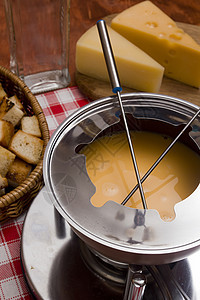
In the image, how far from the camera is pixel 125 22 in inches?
56.4

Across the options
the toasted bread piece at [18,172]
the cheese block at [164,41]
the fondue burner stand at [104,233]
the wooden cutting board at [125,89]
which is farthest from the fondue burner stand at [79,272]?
the cheese block at [164,41]

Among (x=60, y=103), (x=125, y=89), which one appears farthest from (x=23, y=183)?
(x=125, y=89)

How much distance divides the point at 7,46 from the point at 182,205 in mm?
989

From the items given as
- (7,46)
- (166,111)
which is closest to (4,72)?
(7,46)

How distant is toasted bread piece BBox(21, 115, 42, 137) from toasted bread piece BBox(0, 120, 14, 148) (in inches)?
1.4

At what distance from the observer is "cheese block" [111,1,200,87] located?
1391 mm

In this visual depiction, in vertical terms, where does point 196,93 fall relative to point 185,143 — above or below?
A: below

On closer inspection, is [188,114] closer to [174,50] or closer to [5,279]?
[5,279]

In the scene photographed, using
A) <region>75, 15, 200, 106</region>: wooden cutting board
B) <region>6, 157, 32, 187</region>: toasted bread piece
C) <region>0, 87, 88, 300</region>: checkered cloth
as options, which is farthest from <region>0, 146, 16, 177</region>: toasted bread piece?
<region>75, 15, 200, 106</region>: wooden cutting board

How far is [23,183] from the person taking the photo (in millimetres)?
860

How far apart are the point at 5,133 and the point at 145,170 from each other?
394 mm

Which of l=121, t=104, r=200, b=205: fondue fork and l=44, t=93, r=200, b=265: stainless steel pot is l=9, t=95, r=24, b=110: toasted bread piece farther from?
l=121, t=104, r=200, b=205: fondue fork

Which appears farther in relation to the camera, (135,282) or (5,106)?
(5,106)

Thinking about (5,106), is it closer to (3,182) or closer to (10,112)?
(10,112)
